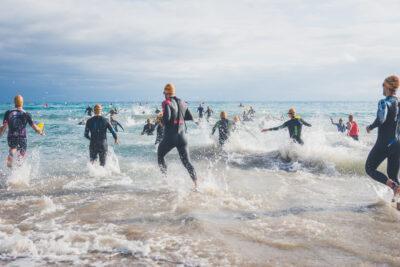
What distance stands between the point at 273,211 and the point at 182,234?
1.87 m

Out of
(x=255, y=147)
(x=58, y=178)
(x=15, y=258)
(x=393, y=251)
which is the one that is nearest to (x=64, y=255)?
(x=15, y=258)

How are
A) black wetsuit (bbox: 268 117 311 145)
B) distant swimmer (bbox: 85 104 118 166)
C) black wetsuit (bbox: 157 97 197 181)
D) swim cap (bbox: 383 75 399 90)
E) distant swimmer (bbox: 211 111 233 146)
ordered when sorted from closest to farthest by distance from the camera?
swim cap (bbox: 383 75 399 90)
black wetsuit (bbox: 157 97 197 181)
distant swimmer (bbox: 85 104 118 166)
black wetsuit (bbox: 268 117 311 145)
distant swimmer (bbox: 211 111 233 146)

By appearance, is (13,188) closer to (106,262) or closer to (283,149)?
(106,262)

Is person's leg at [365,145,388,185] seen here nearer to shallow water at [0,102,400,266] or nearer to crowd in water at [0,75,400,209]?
crowd in water at [0,75,400,209]

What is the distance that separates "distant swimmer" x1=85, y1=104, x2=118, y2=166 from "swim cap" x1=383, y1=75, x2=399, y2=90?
598cm

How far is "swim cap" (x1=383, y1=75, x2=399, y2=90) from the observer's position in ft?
20.6

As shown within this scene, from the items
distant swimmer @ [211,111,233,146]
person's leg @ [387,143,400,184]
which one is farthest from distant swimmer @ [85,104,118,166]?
person's leg @ [387,143,400,184]

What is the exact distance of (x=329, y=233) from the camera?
5133 mm

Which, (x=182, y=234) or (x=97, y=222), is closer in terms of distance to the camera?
(x=182, y=234)

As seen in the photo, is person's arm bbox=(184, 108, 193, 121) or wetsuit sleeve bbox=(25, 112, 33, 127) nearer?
person's arm bbox=(184, 108, 193, 121)

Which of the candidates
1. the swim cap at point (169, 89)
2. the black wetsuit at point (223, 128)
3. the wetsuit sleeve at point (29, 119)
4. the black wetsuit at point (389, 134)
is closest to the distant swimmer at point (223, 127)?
the black wetsuit at point (223, 128)

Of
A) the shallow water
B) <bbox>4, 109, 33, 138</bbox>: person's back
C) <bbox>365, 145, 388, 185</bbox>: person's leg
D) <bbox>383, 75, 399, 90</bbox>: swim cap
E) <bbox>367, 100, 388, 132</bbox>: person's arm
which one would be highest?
<bbox>383, 75, 399, 90</bbox>: swim cap

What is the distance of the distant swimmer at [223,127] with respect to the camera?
14086 millimetres

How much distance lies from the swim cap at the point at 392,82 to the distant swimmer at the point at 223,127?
7.99m
